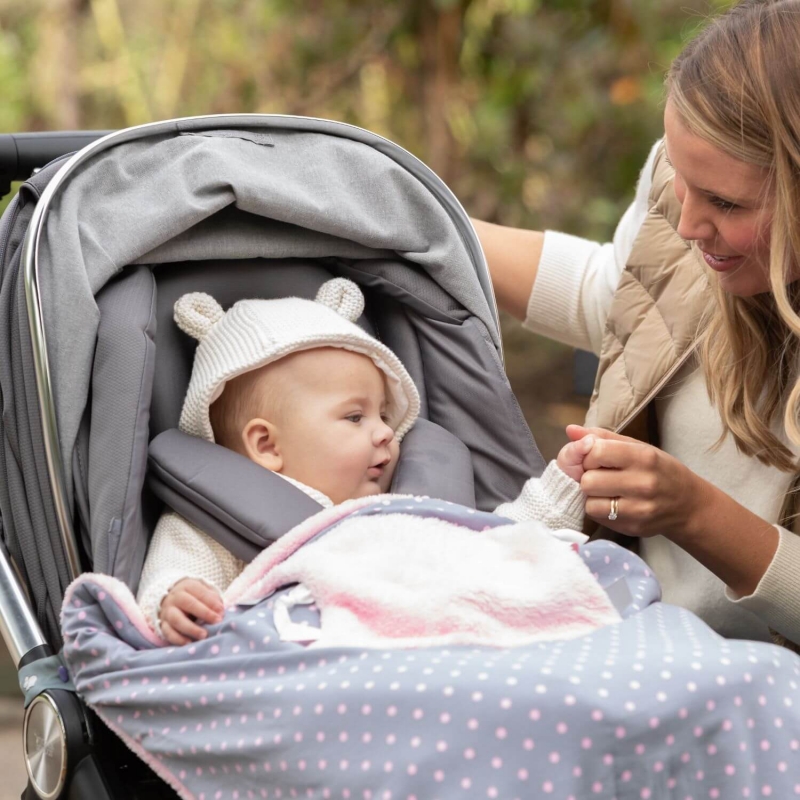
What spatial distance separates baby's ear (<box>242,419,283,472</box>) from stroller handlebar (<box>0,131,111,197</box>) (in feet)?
1.69

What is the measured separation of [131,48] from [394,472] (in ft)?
13.6

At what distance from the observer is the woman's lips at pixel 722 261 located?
1351 millimetres

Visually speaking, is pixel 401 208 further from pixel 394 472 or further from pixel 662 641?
pixel 662 641

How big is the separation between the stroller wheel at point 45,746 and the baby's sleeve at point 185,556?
0.16 metres

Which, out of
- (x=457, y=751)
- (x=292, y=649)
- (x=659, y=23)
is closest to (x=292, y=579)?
(x=292, y=649)

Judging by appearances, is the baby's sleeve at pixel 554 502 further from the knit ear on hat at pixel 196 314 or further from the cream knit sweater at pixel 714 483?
the knit ear on hat at pixel 196 314

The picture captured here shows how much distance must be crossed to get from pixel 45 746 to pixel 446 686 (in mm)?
560

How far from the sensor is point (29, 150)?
1.60 metres

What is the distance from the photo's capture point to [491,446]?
64.1 inches

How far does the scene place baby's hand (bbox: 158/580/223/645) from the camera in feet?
3.80

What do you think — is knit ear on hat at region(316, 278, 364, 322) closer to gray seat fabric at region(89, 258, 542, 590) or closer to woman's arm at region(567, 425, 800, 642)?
gray seat fabric at region(89, 258, 542, 590)

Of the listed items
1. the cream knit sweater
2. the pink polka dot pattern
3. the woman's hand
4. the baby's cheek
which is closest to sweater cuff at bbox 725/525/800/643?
the cream knit sweater

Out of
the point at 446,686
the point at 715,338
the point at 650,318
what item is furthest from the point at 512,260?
the point at 446,686

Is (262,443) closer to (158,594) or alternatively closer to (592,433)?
(158,594)
